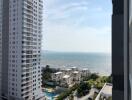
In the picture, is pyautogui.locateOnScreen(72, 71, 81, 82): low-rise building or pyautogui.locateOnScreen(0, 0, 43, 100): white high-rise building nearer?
pyautogui.locateOnScreen(0, 0, 43, 100): white high-rise building

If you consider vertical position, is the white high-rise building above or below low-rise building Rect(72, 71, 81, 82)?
above

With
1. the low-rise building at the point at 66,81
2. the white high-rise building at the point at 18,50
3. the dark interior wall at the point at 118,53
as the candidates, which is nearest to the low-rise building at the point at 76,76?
the low-rise building at the point at 66,81

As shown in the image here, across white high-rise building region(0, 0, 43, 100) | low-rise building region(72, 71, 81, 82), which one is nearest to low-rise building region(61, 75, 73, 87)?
low-rise building region(72, 71, 81, 82)

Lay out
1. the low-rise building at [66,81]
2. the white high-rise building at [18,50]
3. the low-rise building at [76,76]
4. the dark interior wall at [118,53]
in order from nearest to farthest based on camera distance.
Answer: the dark interior wall at [118,53] < the white high-rise building at [18,50] < the low-rise building at [66,81] < the low-rise building at [76,76]

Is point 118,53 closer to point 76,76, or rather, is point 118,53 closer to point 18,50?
point 18,50

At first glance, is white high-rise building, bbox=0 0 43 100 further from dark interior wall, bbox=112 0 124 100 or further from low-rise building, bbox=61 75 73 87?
dark interior wall, bbox=112 0 124 100

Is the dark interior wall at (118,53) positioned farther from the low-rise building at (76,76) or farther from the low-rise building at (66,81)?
the low-rise building at (76,76)

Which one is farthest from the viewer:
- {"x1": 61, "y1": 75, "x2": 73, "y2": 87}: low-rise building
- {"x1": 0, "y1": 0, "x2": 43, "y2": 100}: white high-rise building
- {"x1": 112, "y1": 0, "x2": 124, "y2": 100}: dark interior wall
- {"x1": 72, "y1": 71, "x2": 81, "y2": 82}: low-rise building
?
{"x1": 72, "y1": 71, "x2": 81, "y2": 82}: low-rise building

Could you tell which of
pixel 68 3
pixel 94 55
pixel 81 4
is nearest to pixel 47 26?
pixel 68 3
